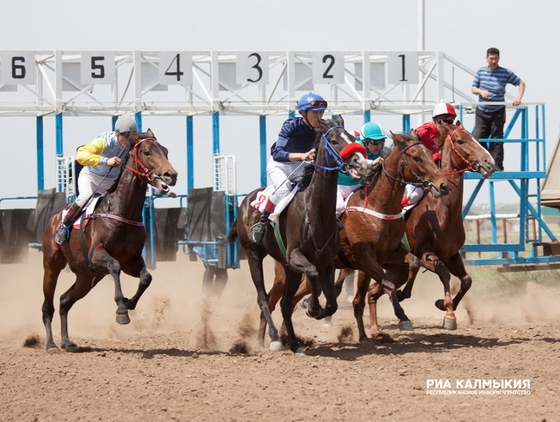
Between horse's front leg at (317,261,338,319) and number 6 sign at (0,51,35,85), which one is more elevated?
number 6 sign at (0,51,35,85)

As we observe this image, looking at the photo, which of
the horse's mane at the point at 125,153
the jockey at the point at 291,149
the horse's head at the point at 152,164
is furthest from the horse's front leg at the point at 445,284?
the horse's mane at the point at 125,153

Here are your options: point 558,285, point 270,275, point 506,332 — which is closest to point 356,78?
point 270,275

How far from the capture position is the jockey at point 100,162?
9461mm

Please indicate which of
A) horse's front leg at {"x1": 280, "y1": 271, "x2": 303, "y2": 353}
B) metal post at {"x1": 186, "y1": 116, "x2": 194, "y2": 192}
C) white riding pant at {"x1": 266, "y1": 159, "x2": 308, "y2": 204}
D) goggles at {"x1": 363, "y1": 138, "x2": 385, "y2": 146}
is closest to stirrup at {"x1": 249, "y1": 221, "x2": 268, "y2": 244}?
white riding pant at {"x1": 266, "y1": 159, "x2": 308, "y2": 204}

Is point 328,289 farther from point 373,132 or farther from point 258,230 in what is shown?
point 373,132

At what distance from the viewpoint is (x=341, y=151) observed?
834cm

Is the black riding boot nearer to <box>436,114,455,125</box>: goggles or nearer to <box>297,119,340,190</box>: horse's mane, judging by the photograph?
<box>297,119,340,190</box>: horse's mane

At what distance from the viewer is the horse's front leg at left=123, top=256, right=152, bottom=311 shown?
9055mm

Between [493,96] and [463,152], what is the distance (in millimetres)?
3139

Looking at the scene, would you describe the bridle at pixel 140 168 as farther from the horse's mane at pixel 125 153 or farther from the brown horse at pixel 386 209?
the brown horse at pixel 386 209

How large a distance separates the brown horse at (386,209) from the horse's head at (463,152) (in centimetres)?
94

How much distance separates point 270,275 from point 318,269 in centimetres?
864

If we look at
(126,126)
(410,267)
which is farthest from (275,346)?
(126,126)

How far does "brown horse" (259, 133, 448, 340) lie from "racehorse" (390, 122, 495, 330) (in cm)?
73
